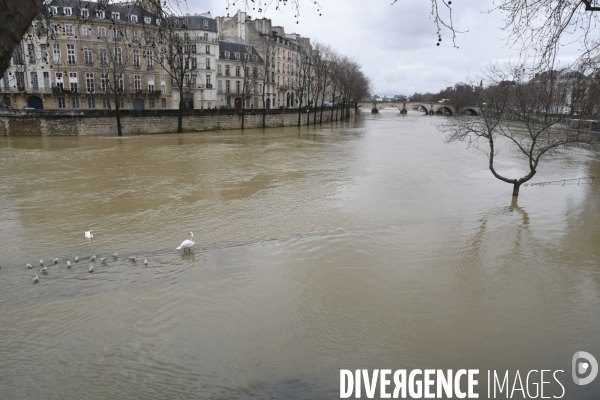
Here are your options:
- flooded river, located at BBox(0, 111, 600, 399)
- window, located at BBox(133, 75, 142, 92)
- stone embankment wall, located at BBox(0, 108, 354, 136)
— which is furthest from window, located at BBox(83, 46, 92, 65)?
flooded river, located at BBox(0, 111, 600, 399)

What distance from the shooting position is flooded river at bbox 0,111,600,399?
5211mm

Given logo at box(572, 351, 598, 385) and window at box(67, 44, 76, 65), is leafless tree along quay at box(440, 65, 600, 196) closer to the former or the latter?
logo at box(572, 351, 598, 385)

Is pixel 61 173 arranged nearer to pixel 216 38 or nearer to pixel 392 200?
pixel 392 200

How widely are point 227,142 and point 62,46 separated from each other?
2098 cm

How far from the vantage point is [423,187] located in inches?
613

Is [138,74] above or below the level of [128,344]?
above

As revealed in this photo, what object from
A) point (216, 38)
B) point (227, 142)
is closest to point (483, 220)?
point (227, 142)

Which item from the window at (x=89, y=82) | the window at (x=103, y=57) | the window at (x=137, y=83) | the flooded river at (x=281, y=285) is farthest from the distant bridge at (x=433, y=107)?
the flooded river at (x=281, y=285)

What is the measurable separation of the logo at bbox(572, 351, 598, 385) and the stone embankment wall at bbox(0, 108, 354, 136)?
32602 millimetres

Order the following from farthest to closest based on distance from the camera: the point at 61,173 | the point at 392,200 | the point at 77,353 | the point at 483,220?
the point at 61,173, the point at 392,200, the point at 483,220, the point at 77,353

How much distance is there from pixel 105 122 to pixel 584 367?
32878 mm

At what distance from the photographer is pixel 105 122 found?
104 ft

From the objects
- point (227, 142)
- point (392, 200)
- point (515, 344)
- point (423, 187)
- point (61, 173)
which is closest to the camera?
point (515, 344)

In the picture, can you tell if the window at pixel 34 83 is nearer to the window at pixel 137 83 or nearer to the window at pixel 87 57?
the window at pixel 87 57
